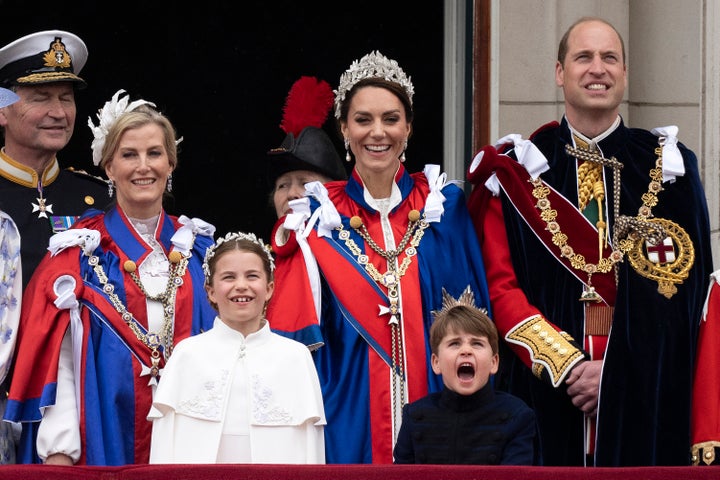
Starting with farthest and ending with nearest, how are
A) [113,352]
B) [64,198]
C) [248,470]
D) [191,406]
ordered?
[64,198] < [113,352] < [191,406] < [248,470]

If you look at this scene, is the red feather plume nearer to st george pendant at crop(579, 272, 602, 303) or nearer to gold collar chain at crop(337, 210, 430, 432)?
gold collar chain at crop(337, 210, 430, 432)

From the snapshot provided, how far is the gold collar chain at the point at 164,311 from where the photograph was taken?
5.12 m

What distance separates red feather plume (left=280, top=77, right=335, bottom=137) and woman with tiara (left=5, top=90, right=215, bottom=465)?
87 centimetres

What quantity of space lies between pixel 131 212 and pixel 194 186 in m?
3.22

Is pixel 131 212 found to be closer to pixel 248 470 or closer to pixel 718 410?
Result: pixel 248 470

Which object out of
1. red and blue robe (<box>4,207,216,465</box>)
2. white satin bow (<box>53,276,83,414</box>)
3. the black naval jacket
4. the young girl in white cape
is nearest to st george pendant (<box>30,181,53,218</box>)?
the black naval jacket

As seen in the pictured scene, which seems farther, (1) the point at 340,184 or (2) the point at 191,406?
(1) the point at 340,184

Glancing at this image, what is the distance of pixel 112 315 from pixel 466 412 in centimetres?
120

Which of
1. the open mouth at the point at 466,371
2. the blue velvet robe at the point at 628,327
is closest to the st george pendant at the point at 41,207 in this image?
the blue velvet robe at the point at 628,327

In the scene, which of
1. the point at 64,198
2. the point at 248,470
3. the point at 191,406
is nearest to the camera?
the point at 248,470

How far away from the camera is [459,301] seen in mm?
4957

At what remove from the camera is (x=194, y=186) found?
855 centimetres

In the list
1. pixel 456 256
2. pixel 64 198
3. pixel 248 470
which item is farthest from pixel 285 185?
pixel 248 470

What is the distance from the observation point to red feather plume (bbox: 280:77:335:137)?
6.12m
